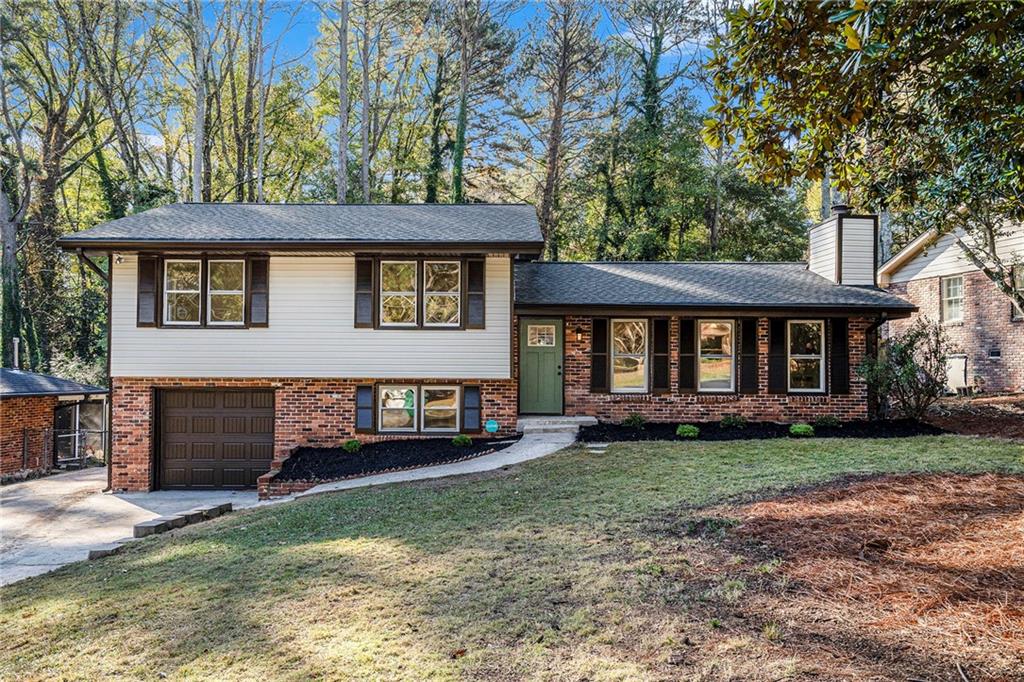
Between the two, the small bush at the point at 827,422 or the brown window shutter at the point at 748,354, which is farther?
the brown window shutter at the point at 748,354

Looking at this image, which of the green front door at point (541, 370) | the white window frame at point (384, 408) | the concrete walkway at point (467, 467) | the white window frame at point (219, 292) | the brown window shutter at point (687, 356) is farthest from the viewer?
the green front door at point (541, 370)

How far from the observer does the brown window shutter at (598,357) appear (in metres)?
12.7

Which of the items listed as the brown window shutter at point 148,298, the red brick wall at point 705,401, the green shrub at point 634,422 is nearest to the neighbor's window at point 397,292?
the red brick wall at point 705,401

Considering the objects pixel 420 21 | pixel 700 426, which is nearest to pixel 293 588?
pixel 700 426

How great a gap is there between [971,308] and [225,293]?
1872 cm

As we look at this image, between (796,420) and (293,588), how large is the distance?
1086 centimetres

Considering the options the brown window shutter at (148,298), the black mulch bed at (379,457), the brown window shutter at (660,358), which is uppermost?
the brown window shutter at (148,298)

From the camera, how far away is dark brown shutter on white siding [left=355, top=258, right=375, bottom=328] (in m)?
11.5

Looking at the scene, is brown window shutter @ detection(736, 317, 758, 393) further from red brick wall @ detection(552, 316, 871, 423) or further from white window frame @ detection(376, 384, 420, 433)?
white window frame @ detection(376, 384, 420, 433)

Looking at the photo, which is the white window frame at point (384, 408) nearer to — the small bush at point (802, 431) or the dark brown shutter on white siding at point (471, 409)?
the dark brown shutter on white siding at point (471, 409)

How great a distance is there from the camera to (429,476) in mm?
9234

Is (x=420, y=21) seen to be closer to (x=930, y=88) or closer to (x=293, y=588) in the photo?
(x=930, y=88)

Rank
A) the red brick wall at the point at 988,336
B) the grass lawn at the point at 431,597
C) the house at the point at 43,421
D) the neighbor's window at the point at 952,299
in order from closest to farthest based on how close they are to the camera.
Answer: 1. the grass lawn at the point at 431,597
2. the house at the point at 43,421
3. the red brick wall at the point at 988,336
4. the neighbor's window at the point at 952,299

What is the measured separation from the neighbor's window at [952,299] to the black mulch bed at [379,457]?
46.6 feet
